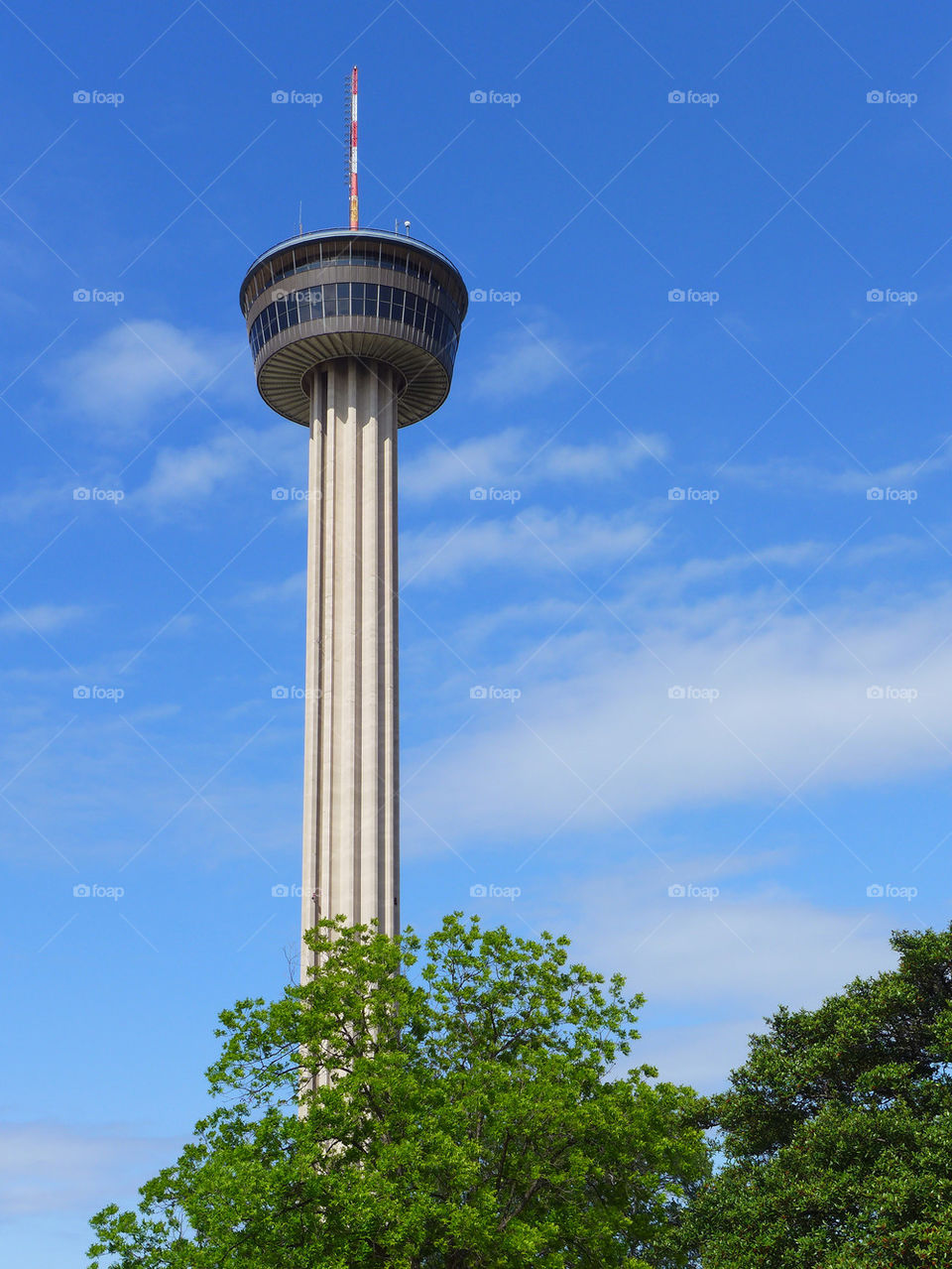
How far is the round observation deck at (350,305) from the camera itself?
87.0 metres

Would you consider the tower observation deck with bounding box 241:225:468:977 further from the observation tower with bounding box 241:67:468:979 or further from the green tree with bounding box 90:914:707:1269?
Answer: the green tree with bounding box 90:914:707:1269

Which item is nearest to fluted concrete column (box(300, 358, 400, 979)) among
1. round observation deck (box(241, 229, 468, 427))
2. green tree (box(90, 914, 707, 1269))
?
round observation deck (box(241, 229, 468, 427))

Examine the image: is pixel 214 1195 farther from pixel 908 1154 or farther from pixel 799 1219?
pixel 908 1154

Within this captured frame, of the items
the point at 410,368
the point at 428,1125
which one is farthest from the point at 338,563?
the point at 428,1125

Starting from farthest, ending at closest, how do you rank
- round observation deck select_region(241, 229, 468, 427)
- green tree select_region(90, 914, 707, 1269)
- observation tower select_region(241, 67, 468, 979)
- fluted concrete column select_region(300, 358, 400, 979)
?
round observation deck select_region(241, 229, 468, 427), observation tower select_region(241, 67, 468, 979), fluted concrete column select_region(300, 358, 400, 979), green tree select_region(90, 914, 707, 1269)

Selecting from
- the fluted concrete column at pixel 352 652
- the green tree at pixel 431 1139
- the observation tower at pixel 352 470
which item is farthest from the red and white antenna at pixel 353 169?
the green tree at pixel 431 1139

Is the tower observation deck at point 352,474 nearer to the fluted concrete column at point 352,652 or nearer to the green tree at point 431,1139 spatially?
A: the fluted concrete column at point 352,652

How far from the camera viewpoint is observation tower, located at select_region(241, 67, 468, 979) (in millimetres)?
80438

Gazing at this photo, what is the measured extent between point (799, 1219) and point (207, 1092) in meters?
17.4

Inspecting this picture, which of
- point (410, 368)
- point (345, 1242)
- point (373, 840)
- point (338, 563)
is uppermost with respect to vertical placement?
point (410, 368)

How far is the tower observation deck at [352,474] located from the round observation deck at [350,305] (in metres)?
0.09

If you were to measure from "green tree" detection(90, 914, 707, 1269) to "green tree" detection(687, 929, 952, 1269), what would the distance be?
6.76ft

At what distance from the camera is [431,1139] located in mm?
34656

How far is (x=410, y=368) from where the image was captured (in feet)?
300
